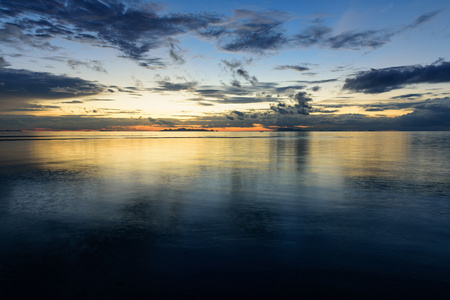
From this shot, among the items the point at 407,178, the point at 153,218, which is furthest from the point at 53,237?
the point at 407,178

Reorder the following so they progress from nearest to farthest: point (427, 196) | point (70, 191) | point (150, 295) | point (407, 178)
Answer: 1. point (150, 295)
2. point (427, 196)
3. point (70, 191)
4. point (407, 178)

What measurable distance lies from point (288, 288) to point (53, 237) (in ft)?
24.2

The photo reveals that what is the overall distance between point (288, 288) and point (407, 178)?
704 inches

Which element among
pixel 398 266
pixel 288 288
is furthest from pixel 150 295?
pixel 398 266

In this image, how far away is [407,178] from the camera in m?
20.3

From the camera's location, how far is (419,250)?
8.31 metres

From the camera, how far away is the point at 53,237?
9227 mm

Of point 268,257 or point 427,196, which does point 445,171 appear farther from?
point 268,257

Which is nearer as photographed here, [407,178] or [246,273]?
[246,273]

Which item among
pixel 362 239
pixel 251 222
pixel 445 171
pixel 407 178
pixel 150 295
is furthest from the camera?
pixel 445 171

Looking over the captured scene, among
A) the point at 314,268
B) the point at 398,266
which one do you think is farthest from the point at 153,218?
the point at 398,266

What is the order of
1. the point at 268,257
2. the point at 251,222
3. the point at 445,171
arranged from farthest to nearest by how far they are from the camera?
1. the point at 445,171
2. the point at 251,222
3. the point at 268,257

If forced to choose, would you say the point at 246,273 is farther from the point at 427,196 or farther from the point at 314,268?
the point at 427,196

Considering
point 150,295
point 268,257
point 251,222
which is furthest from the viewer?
point 251,222
